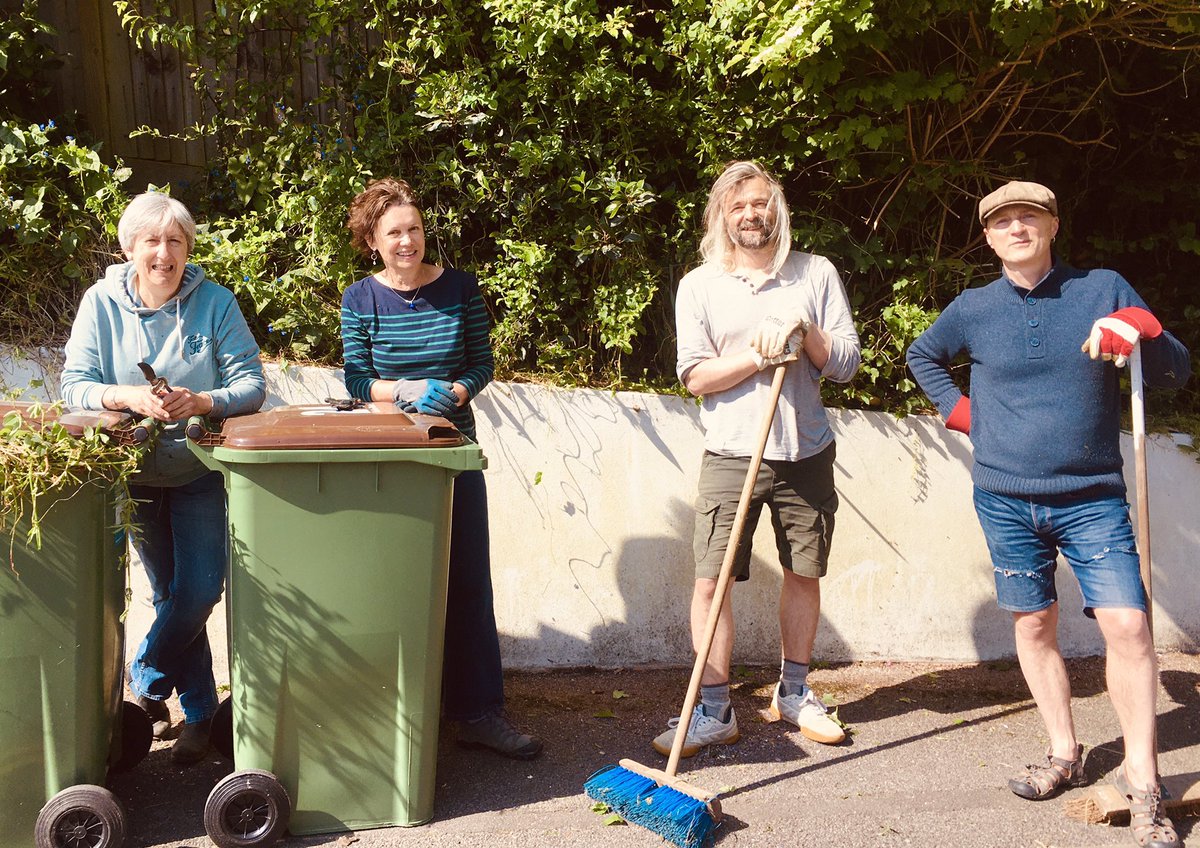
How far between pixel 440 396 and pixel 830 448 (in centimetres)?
142

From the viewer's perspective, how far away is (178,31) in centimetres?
504

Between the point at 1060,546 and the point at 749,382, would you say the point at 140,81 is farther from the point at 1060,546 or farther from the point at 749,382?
the point at 1060,546

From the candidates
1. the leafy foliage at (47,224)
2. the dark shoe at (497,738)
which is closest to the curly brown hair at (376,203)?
the leafy foliage at (47,224)

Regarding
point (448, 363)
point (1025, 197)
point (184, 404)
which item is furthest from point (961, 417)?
point (184, 404)

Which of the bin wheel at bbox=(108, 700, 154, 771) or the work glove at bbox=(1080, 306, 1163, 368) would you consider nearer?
the work glove at bbox=(1080, 306, 1163, 368)

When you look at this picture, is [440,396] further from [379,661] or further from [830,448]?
[830,448]

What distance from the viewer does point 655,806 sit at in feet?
10.5

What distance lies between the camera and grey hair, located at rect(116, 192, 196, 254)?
3314mm

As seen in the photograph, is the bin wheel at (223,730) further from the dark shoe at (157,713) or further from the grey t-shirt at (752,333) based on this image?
the grey t-shirt at (752,333)

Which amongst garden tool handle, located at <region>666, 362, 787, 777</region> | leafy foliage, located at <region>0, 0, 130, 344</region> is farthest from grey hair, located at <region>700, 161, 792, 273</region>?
leafy foliage, located at <region>0, 0, 130, 344</region>

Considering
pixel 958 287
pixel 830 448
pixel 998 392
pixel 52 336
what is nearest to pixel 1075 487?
pixel 998 392

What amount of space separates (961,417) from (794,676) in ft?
3.89

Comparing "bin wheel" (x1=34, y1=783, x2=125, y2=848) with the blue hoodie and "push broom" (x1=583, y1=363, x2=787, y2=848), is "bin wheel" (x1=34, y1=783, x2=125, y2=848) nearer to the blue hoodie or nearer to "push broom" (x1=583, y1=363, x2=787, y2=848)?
the blue hoodie

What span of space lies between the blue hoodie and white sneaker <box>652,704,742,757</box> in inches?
72.9
